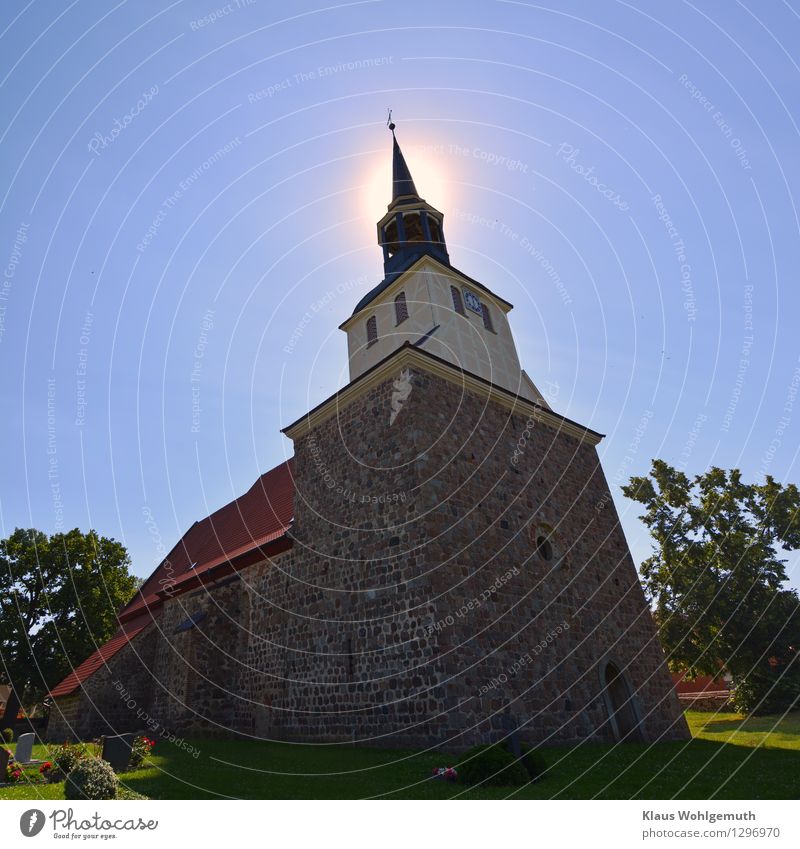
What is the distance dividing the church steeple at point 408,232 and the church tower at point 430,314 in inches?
1.4

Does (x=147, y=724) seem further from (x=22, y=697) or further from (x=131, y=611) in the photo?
(x=22, y=697)

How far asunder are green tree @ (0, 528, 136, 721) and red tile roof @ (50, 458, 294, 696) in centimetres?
538

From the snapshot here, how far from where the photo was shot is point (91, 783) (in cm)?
584

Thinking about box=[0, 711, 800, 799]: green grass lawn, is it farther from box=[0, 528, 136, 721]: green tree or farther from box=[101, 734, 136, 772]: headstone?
box=[0, 528, 136, 721]: green tree

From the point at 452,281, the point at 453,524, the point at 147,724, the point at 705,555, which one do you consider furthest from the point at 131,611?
the point at 705,555

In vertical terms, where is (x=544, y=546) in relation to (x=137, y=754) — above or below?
above

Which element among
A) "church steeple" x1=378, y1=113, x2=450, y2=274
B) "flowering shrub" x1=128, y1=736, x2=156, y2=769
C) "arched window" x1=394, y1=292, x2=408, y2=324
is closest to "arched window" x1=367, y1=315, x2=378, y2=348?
"arched window" x1=394, y1=292, x2=408, y2=324

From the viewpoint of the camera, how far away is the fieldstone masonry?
384 inches

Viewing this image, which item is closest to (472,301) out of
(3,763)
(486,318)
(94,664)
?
(486,318)

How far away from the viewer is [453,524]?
10758 mm

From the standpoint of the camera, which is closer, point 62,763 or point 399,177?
point 62,763

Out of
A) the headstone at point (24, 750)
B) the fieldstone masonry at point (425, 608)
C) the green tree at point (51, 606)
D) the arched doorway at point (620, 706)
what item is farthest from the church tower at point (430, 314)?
the green tree at point (51, 606)

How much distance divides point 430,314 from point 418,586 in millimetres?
8078

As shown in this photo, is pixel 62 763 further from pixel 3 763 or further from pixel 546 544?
pixel 546 544
